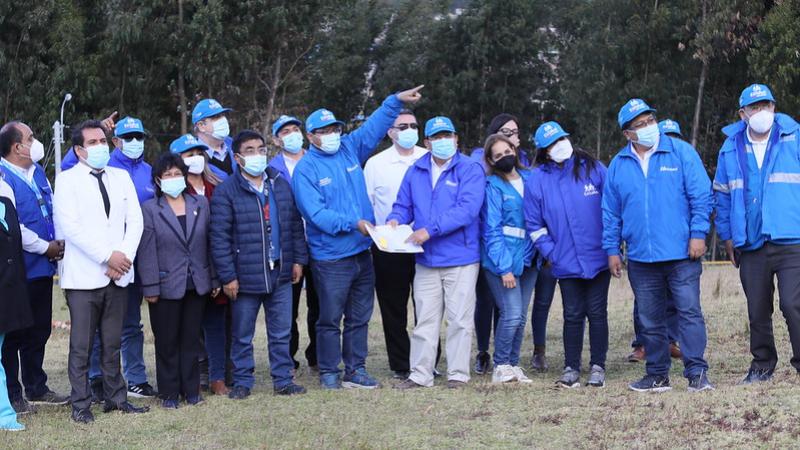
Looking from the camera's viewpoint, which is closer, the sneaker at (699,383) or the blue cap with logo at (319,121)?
the sneaker at (699,383)

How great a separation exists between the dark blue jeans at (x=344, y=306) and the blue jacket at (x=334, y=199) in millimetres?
112

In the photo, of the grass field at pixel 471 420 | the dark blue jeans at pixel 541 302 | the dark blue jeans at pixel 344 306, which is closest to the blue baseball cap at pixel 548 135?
the dark blue jeans at pixel 541 302

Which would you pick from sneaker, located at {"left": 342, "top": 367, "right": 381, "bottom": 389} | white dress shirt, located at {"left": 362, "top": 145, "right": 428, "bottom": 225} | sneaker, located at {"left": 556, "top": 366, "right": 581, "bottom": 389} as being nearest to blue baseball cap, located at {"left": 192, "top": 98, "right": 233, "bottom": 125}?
white dress shirt, located at {"left": 362, "top": 145, "right": 428, "bottom": 225}

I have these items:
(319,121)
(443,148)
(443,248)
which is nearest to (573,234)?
(443,248)

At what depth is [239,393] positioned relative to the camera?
878 cm

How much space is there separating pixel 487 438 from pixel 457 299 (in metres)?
2.06

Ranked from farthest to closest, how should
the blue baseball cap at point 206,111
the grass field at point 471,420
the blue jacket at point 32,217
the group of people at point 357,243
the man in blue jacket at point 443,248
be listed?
the blue baseball cap at point 206,111 < the man in blue jacket at point 443,248 < the blue jacket at point 32,217 < the group of people at point 357,243 < the grass field at point 471,420

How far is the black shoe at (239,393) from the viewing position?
876cm

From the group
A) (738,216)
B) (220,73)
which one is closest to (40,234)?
(738,216)

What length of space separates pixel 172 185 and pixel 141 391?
6.07 feet

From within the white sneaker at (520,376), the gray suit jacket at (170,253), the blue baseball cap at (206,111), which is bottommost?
the white sneaker at (520,376)

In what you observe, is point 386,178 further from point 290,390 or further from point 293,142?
point 290,390

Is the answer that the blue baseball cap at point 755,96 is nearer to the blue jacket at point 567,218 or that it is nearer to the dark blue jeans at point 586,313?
the blue jacket at point 567,218

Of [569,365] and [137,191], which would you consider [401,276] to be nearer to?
[569,365]
